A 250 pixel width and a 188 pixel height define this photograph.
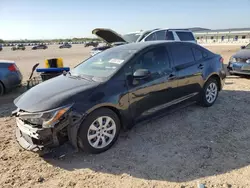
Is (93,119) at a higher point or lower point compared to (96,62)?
lower

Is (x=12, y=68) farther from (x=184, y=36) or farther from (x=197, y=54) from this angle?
(x=184, y=36)

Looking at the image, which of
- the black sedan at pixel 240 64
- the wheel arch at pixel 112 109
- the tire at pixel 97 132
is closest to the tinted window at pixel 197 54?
the wheel arch at pixel 112 109

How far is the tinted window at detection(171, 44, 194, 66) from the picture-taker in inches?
170

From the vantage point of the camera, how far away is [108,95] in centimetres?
324

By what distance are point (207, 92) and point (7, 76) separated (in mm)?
5917

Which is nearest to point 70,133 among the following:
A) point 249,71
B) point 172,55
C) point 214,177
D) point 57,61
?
point 214,177

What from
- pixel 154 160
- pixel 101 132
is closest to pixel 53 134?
pixel 101 132

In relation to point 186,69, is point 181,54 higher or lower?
higher

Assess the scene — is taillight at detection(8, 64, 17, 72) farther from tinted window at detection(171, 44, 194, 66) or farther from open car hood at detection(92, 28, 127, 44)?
tinted window at detection(171, 44, 194, 66)

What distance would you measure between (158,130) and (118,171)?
Answer: 136 centimetres

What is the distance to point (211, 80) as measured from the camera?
5.07m

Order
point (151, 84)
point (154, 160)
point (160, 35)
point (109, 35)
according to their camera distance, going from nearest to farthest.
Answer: point (154, 160) → point (151, 84) → point (160, 35) → point (109, 35)

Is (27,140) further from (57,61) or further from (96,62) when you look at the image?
(57,61)

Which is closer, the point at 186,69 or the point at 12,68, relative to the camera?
the point at 186,69
